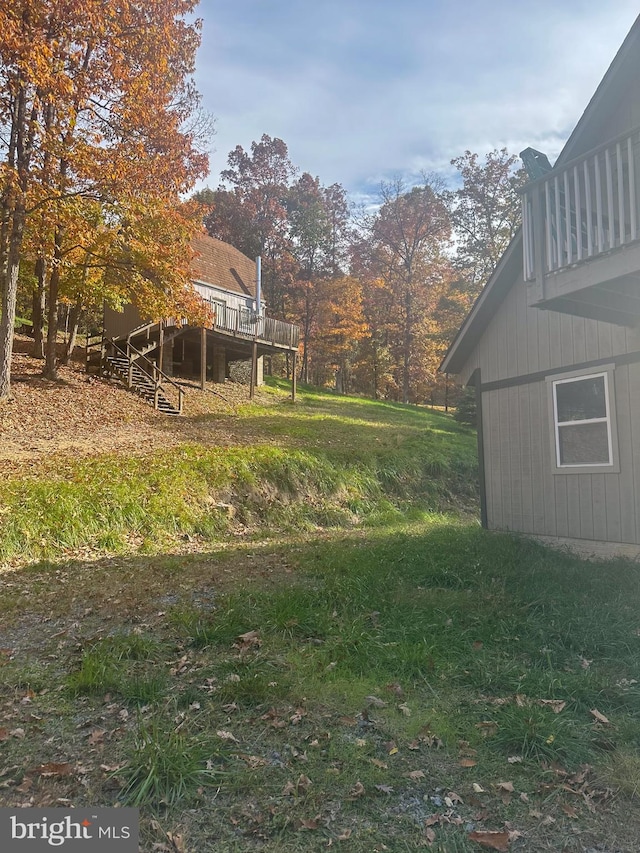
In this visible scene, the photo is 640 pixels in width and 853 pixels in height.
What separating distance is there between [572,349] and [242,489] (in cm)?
669

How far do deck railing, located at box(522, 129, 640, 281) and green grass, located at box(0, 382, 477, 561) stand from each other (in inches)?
270

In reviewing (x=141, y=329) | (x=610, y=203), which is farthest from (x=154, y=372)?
(x=610, y=203)

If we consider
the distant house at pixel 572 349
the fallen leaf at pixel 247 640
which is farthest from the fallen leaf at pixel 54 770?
the distant house at pixel 572 349

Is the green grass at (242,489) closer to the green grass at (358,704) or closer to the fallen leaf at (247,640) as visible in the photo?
the green grass at (358,704)

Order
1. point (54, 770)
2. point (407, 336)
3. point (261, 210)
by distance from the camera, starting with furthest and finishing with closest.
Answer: point (261, 210)
point (407, 336)
point (54, 770)

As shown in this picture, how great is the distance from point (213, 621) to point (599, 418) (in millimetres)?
6352

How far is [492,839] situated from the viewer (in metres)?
2.69

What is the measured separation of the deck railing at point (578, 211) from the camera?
559 cm

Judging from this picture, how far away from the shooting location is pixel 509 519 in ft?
32.7

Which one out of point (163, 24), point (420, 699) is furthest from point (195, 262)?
point (420, 699)

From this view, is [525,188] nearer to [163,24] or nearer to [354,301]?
[163,24]

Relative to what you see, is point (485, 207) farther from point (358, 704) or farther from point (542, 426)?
point (358, 704)

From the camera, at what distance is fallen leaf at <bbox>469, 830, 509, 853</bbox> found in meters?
2.65

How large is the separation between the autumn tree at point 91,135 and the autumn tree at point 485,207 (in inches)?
922
